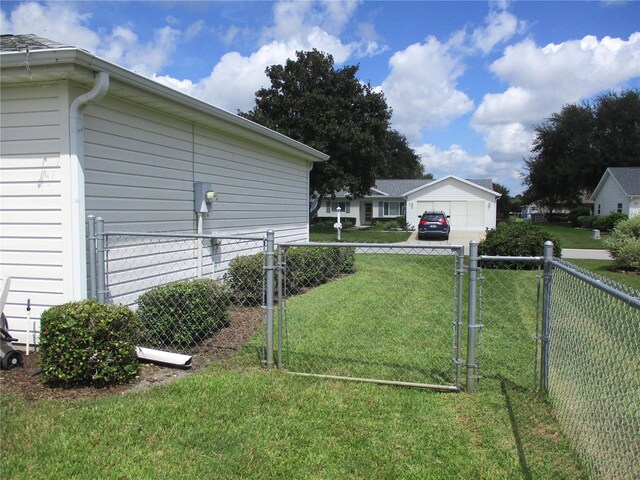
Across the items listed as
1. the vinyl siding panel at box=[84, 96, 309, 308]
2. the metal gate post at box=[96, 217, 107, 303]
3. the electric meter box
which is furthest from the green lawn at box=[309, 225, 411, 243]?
the metal gate post at box=[96, 217, 107, 303]

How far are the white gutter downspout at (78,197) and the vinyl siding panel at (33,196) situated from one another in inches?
3.3

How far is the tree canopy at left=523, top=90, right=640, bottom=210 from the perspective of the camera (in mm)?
41375

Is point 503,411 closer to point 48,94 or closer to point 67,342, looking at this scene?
point 67,342

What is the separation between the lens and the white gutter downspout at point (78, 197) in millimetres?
4609

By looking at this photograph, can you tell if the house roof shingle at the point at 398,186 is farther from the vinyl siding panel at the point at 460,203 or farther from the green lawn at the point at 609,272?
the green lawn at the point at 609,272

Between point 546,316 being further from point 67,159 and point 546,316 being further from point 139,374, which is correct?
point 67,159

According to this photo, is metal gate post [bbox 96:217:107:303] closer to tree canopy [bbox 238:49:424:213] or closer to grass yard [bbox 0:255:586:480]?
grass yard [bbox 0:255:586:480]

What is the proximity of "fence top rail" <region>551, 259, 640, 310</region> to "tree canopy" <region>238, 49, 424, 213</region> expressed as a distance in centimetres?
2204

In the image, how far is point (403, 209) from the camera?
41250 mm

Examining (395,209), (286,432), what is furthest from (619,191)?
(286,432)

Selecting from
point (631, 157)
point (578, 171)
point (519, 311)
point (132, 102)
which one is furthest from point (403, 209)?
point (132, 102)

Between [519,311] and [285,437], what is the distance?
540 centimetres

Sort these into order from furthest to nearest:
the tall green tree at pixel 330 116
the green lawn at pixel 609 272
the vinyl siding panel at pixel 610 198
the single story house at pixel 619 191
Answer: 1. the vinyl siding panel at pixel 610 198
2. the single story house at pixel 619 191
3. the tall green tree at pixel 330 116
4. the green lawn at pixel 609 272

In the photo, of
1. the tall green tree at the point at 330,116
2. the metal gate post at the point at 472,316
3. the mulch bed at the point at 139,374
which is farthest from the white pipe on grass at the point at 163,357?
the tall green tree at the point at 330,116
